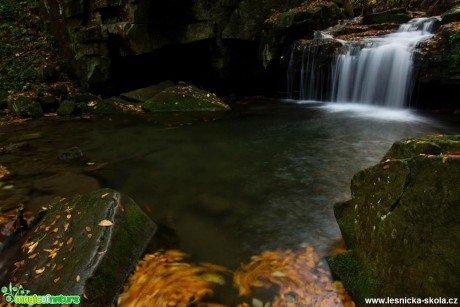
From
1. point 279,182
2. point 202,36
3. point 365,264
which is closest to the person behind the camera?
point 365,264

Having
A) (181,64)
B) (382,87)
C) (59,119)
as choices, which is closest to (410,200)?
(382,87)

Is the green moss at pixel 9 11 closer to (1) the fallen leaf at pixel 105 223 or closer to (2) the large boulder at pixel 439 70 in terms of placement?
(1) the fallen leaf at pixel 105 223

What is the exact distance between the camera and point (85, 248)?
3322mm

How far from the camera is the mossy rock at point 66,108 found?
12859 mm

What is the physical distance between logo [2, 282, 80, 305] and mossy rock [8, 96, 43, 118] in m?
11.2

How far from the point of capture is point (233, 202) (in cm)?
520

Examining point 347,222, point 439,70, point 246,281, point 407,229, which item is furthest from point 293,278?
point 439,70

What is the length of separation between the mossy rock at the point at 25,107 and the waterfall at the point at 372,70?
36.3 ft

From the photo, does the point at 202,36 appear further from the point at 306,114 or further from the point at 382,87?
the point at 382,87

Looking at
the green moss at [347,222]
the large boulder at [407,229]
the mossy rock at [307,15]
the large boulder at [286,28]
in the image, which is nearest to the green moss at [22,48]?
the large boulder at [286,28]

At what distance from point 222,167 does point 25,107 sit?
9.99 metres

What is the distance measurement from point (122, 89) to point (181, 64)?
3282 millimetres

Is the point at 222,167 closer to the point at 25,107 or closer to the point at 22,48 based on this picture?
the point at 25,107

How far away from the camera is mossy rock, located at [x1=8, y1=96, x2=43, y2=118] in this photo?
12.3 meters
